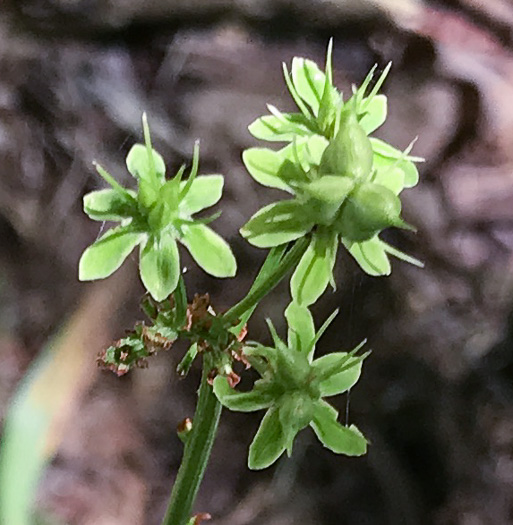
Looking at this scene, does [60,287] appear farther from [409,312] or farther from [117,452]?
[409,312]

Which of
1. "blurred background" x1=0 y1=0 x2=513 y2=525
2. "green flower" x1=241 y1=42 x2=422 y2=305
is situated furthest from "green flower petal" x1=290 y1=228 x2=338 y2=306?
"blurred background" x1=0 y1=0 x2=513 y2=525

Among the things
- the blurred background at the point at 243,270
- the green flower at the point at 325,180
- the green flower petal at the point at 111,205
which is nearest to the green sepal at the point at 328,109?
the green flower at the point at 325,180

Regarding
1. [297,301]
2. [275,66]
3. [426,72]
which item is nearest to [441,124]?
[426,72]

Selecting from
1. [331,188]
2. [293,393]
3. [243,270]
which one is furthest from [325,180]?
[243,270]

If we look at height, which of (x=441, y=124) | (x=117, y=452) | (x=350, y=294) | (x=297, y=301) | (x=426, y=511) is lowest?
(x=117, y=452)

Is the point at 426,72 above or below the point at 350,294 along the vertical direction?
above

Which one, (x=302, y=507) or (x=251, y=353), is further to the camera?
(x=302, y=507)

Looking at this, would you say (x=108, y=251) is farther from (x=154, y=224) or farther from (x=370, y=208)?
(x=370, y=208)
